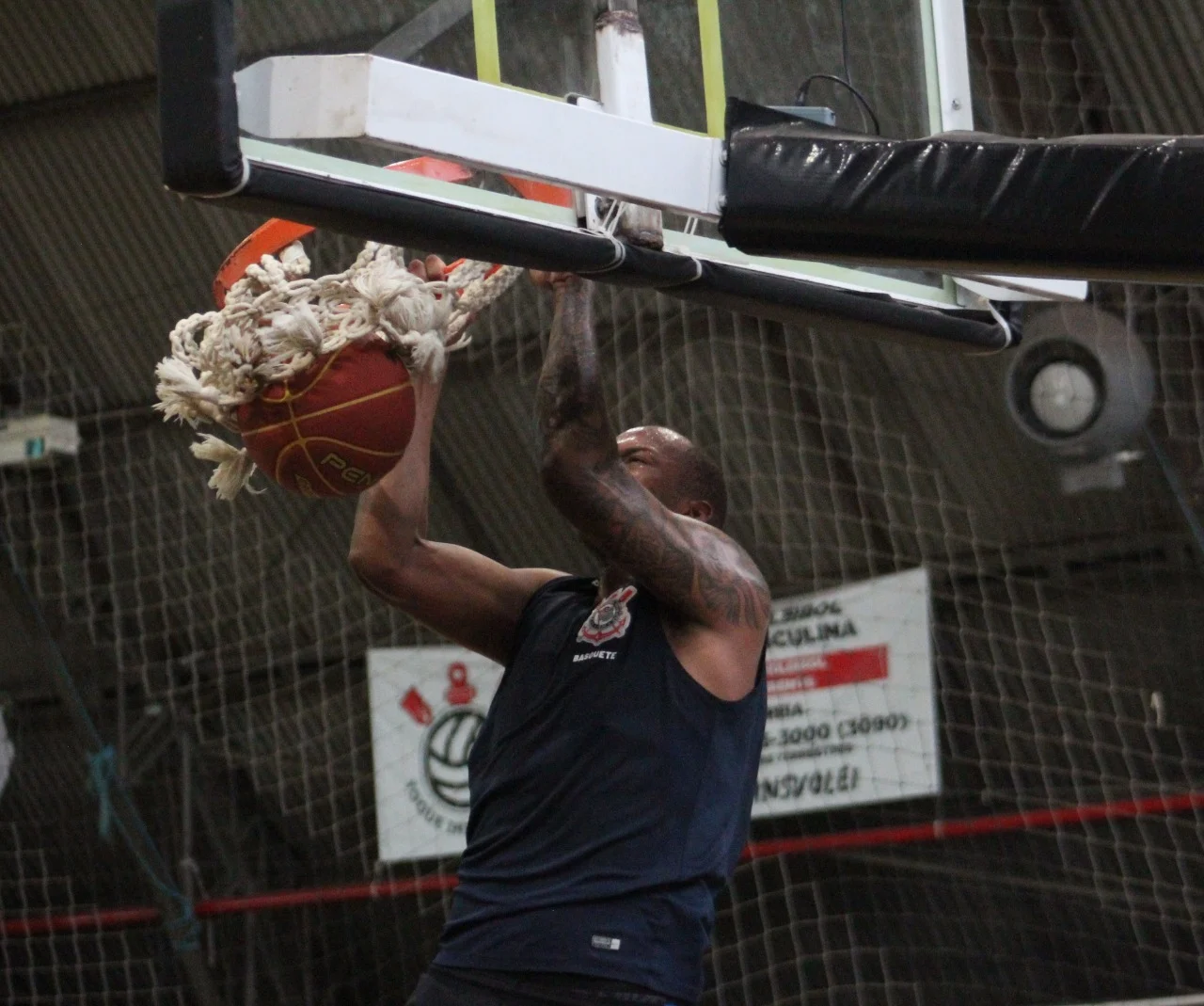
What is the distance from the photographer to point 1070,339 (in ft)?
17.9

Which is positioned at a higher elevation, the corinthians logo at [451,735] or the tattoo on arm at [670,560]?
the corinthians logo at [451,735]

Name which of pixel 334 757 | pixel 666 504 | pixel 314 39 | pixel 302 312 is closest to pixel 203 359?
pixel 302 312

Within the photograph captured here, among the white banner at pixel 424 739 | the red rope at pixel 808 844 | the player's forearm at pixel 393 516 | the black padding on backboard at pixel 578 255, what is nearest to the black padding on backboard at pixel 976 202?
the black padding on backboard at pixel 578 255

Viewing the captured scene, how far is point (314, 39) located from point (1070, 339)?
3481mm

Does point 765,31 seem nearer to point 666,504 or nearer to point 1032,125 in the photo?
point 666,504

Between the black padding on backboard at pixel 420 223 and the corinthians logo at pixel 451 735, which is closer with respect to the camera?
the black padding on backboard at pixel 420 223

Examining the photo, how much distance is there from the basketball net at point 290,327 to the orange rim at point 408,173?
0.04 m

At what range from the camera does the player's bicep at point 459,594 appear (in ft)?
11.2

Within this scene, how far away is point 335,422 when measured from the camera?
287 cm

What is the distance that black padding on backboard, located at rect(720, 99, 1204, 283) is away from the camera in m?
2.33

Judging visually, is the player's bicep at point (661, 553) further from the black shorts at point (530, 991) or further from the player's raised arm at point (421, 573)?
the black shorts at point (530, 991)

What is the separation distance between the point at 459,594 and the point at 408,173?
1047mm

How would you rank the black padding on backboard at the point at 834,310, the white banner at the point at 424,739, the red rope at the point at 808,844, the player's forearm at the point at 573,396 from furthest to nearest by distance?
the white banner at the point at 424,739
the red rope at the point at 808,844
the player's forearm at the point at 573,396
the black padding on backboard at the point at 834,310

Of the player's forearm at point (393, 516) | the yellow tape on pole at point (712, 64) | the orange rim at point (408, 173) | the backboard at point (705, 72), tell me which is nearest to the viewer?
the backboard at point (705, 72)
